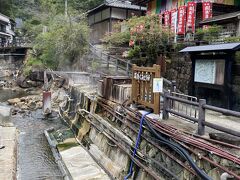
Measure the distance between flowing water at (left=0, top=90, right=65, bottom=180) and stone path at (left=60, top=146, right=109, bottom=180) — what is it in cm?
71

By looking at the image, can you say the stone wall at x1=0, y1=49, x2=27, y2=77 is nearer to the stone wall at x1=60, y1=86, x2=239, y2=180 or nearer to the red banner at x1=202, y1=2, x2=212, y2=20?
the stone wall at x1=60, y1=86, x2=239, y2=180

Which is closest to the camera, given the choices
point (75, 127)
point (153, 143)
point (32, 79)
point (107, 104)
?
point (153, 143)

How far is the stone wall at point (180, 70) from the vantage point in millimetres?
15336

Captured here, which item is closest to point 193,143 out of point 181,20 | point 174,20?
point 181,20

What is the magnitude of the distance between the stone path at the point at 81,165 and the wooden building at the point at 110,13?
1991 centimetres

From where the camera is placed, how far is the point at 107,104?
13477 millimetres

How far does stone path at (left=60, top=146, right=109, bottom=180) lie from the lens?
962 centimetres

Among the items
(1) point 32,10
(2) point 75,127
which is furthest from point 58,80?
(1) point 32,10

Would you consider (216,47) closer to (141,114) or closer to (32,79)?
(141,114)

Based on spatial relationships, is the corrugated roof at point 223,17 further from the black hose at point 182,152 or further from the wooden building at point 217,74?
the black hose at point 182,152

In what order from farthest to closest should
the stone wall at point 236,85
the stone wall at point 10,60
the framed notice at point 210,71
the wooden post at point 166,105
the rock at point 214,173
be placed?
the stone wall at point 10,60
the stone wall at point 236,85
the framed notice at point 210,71
the wooden post at point 166,105
the rock at point 214,173

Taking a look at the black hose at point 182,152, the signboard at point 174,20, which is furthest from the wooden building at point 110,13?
the black hose at point 182,152

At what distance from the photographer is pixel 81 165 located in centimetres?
1057

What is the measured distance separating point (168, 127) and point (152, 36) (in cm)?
1038
